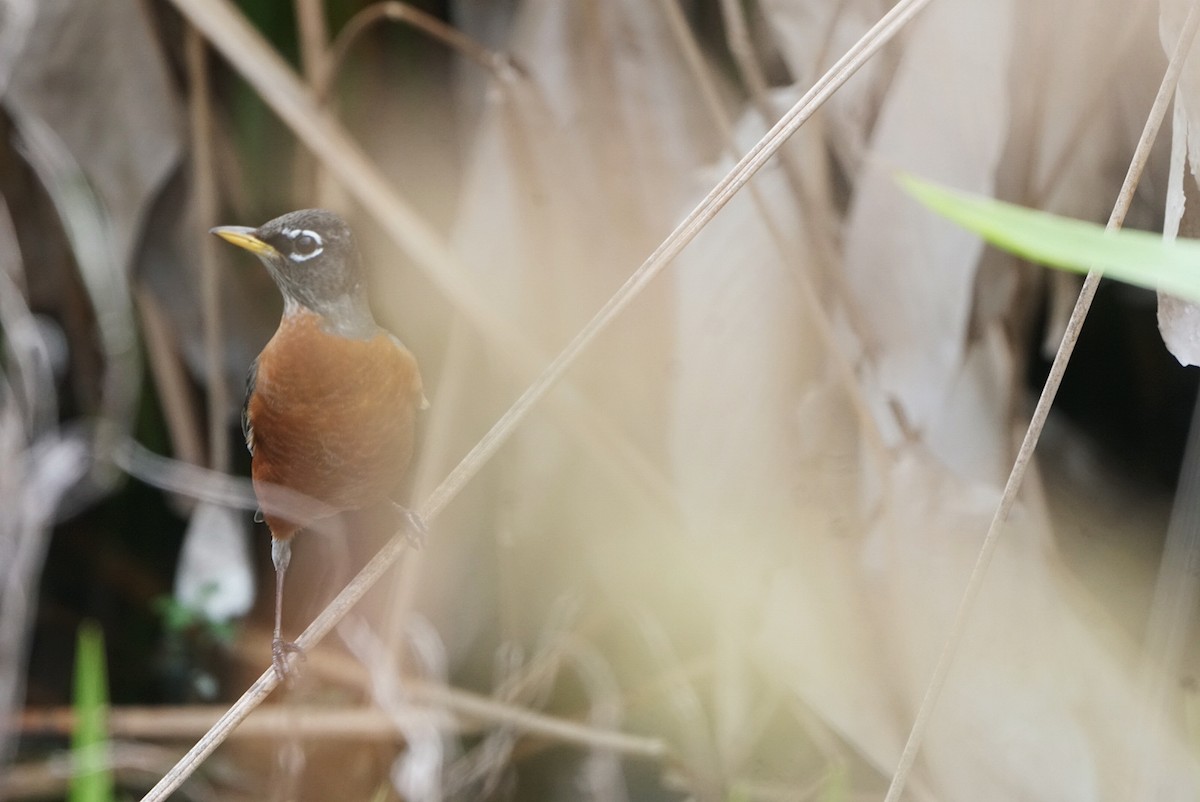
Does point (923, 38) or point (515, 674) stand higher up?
point (923, 38)

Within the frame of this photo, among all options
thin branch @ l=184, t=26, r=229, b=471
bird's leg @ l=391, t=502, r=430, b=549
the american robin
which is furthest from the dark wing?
thin branch @ l=184, t=26, r=229, b=471

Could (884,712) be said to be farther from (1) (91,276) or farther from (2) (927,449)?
(1) (91,276)

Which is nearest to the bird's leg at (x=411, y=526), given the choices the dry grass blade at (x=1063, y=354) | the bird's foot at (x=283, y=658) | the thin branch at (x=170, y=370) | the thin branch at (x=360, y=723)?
the bird's foot at (x=283, y=658)

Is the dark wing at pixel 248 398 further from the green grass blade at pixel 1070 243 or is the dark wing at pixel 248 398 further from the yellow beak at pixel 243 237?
the green grass blade at pixel 1070 243

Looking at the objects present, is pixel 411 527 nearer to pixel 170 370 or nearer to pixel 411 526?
pixel 411 526

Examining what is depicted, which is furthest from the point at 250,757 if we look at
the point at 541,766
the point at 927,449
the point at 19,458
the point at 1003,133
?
the point at 1003,133

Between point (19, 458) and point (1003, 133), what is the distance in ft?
4.16

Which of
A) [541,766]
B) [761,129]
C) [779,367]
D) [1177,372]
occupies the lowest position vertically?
[541,766]

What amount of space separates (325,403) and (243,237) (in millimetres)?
144

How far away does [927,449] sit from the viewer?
104cm

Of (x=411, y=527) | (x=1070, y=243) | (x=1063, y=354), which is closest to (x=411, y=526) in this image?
(x=411, y=527)

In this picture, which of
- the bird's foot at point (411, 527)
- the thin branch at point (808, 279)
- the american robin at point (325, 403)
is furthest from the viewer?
the thin branch at point (808, 279)

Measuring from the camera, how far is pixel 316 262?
1.73ft

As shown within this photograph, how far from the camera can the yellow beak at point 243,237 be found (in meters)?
0.49
